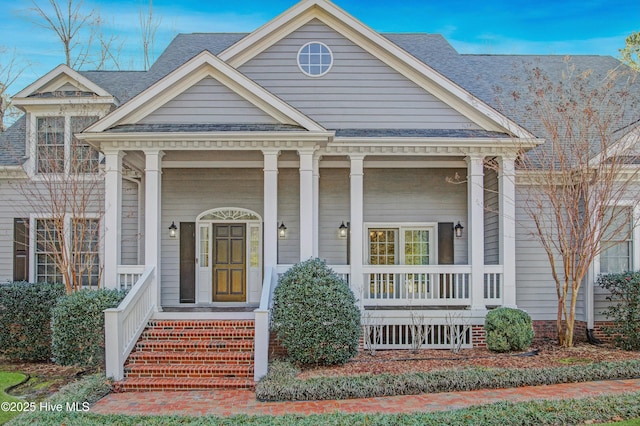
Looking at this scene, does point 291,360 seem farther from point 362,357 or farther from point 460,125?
point 460,125

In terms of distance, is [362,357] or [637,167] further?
[637,167]

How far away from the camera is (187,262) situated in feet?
41.4

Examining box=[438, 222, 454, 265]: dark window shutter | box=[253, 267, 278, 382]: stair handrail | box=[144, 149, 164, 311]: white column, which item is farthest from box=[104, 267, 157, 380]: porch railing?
box=[438, 222, 454, 265]: dark window shutter

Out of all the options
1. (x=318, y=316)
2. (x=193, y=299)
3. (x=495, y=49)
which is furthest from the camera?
(x=495, y=49)

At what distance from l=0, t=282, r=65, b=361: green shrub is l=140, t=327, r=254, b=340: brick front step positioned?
2.74 metres

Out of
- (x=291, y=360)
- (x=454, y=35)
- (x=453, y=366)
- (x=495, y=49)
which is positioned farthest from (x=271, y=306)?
(x=495, y=49)

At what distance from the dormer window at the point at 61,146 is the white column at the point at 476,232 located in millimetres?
8124

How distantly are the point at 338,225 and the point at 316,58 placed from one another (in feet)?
12.5

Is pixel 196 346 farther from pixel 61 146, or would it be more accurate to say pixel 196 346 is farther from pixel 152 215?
pixel 61 146

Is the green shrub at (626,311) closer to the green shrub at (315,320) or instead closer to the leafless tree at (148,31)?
the green shrub at (315,320)

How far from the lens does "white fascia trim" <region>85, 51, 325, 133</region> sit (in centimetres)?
1010

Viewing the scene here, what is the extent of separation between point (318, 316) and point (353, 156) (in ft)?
Answer: 11.7

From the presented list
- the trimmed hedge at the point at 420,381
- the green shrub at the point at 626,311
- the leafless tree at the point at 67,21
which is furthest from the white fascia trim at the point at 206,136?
the leafless tree at the point at 67,21

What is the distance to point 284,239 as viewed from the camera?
501 inches
